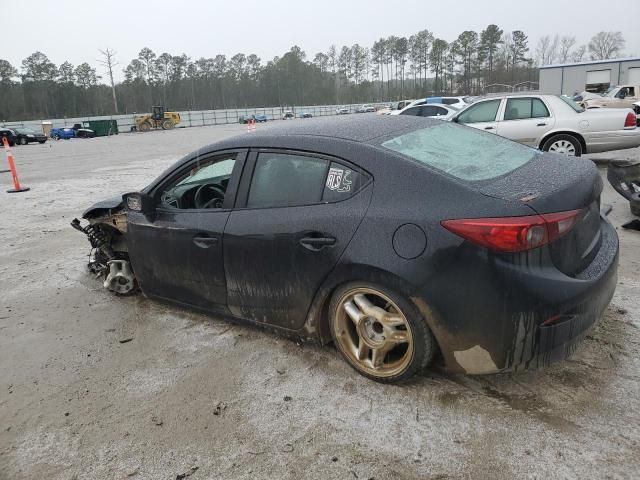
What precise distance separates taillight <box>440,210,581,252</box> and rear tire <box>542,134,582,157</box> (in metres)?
7.93

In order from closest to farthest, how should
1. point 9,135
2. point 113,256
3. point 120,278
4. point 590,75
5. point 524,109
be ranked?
1. point 120,278
2. point 113,256
3. point 524,109
4. point 9,135
5. point 590,75

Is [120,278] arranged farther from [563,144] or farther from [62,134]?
[62,134]

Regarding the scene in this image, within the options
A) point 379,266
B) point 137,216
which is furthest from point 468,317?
point 137,216

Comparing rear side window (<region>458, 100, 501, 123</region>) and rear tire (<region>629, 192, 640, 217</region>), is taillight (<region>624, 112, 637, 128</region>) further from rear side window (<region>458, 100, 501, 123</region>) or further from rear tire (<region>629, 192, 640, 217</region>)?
rear tire (<region>629, 192, 640, 217</region>)

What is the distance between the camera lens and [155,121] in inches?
2105

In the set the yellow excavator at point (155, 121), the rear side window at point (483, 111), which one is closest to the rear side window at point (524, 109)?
the rear side window at point (483, 111)

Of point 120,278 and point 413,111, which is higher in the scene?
point 413,111

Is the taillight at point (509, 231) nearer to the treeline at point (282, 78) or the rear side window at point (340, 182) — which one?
the rear side window at point (340, 182)

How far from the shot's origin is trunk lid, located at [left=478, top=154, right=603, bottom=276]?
7.88 ft

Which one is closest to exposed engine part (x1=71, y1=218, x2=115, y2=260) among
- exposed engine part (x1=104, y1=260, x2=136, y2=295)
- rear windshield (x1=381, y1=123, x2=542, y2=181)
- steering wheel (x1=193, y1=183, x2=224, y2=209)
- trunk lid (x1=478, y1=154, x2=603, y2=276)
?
exposed engine part (x1=104, y1=260, x2=136, y2=295)

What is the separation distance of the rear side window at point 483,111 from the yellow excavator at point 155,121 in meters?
48.4

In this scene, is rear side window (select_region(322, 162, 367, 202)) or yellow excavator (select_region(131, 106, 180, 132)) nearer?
rear side window (select_region(322, 162, 367, 202))

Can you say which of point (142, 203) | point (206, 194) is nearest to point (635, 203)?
point (206, 194)

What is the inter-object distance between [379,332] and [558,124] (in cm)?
824
